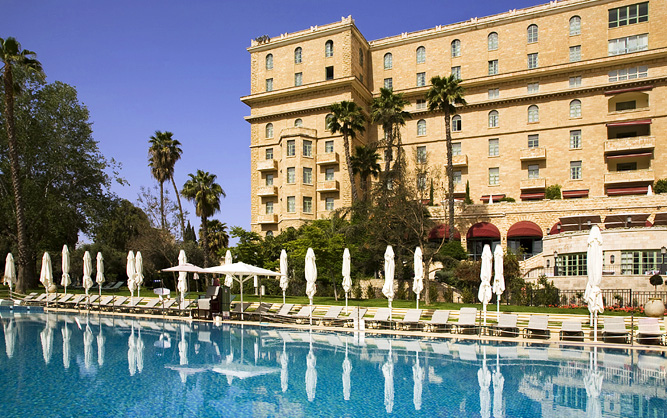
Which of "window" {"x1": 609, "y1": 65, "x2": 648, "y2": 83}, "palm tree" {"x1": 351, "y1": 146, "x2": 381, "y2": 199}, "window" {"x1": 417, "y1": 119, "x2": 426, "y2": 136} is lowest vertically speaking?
"palm tree" {"x1": 351, "y1": 146, "x2": 381, "y2": 199}

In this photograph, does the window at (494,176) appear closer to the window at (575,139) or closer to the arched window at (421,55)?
the window at (575,139)


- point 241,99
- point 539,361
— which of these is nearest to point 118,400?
point 539,361

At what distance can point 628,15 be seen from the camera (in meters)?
45.3

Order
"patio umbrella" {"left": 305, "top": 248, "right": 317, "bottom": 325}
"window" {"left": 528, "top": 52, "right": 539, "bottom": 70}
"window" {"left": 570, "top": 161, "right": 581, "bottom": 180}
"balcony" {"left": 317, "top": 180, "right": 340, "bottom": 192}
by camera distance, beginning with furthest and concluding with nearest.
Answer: "balcony" {"left": 317, "top": 180, "right": 340, "bottom": 192}
"window" {"left": 528, "top": 52, "right": 539, "bottom": 70}
"window" {"left": 570, "top": 161, "right": 581, "bottom": 180}
"patio umbrella" {"left": 305, "top": 248, "right": 317, "bottom": 325}

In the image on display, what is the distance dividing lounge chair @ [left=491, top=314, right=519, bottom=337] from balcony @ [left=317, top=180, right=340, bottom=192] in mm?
30434

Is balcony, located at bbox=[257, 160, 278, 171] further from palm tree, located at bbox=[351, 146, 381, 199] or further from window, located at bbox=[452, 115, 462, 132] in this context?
window, located at bbox=[452, 115, 462, 132]

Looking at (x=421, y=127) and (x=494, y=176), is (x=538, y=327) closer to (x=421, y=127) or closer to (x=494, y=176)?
(x=494, y=176)

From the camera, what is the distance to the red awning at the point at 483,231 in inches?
1649

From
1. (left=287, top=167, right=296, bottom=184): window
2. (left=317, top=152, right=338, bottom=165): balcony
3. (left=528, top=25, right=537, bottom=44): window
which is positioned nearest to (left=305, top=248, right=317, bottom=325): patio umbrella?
(left=287, top=167, right=296, bottom=184): window

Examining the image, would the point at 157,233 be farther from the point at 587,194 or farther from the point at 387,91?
the point at 587,194

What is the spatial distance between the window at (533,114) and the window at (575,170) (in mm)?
5141

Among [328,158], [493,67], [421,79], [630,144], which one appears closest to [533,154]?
[630,144]

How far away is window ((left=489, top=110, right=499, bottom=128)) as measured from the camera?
48.8 m

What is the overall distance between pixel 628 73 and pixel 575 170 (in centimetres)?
941
